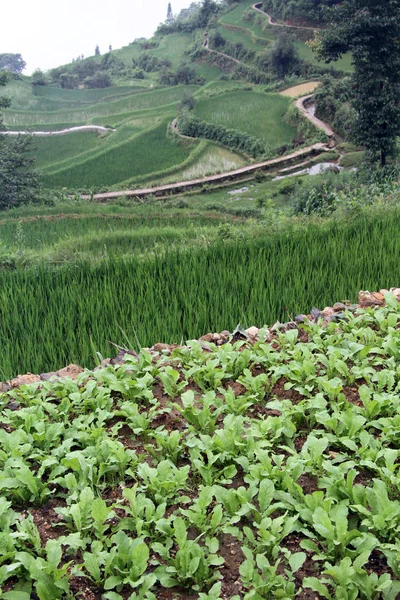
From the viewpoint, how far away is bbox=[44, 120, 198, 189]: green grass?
97.6 ft

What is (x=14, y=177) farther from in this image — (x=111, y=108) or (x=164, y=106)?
(x=111, y=108)

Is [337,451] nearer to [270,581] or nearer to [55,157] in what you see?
[270,581]

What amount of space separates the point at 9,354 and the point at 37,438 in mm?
1473

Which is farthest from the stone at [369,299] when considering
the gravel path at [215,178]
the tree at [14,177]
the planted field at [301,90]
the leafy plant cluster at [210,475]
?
the planted field at [301,90]

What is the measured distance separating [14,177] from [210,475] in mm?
23382

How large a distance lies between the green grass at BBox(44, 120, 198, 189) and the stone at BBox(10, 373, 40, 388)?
87.1 feet

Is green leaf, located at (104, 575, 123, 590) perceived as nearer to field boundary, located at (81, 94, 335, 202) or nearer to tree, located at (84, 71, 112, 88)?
field boundary, located at (81, 94, 335, 202)

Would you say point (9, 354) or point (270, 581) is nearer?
point (270, 581)

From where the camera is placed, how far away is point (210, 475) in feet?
8.00

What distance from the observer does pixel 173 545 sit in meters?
2.23

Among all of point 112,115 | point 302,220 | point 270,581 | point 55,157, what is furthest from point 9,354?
point 112,115

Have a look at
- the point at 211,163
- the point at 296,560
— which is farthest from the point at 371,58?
the point at 296,560

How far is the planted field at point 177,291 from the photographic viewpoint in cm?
422

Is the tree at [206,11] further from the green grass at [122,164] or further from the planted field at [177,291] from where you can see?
the planted field at [177,291]
